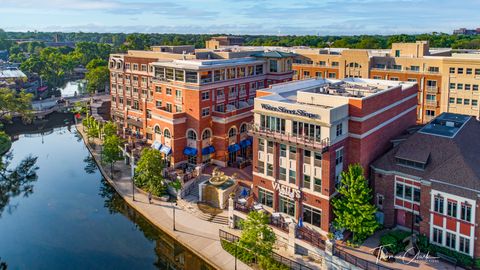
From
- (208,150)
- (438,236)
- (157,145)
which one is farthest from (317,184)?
(157,145)

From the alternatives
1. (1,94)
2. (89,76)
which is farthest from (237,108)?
(89,76)

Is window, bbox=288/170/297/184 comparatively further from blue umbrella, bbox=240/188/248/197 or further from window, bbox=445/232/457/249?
window, bbox=445/232/457/249

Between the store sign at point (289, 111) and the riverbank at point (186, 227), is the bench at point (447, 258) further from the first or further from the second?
Result: the riverbank at point (186, 227)

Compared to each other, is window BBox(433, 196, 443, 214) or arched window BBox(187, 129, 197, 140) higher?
arched window BBox(187, 129, 197, 140)

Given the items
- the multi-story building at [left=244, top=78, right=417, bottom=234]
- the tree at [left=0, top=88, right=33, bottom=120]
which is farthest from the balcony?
the tree at [left=0, top=88, right=33, bottom=120]

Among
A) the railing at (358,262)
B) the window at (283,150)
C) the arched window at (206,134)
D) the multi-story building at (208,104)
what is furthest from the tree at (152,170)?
the railing at (358,262)
